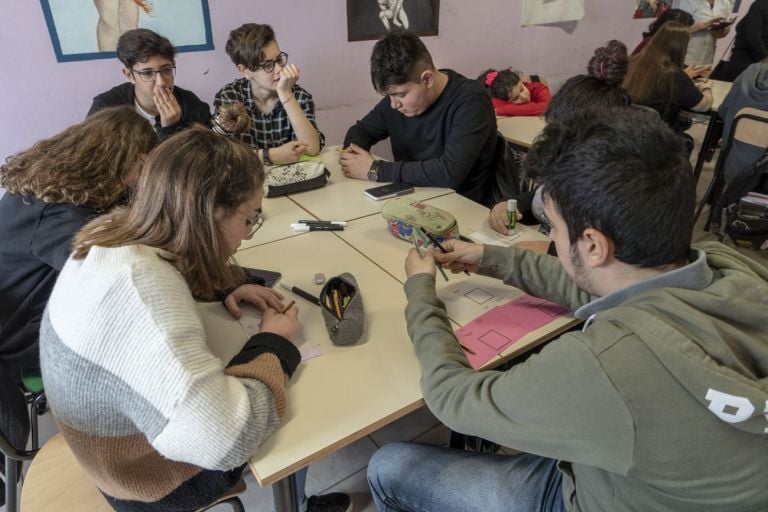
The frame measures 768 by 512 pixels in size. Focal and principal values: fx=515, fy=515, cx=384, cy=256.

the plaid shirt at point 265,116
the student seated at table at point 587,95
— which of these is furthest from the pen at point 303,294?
the plaid shirt at point 265,116

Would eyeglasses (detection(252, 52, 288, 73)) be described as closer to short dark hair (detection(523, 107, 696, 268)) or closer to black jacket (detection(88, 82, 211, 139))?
black jacket (detection(88, 82, 211, 139))

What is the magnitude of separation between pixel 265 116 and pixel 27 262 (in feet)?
4.59

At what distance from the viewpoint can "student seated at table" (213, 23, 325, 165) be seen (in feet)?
7.56

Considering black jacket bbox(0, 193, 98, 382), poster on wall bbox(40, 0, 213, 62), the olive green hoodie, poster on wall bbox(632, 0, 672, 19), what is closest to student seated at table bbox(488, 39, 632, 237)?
the olive green hoodie

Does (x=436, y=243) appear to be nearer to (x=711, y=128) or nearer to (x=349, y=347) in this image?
(x=349, y=347)

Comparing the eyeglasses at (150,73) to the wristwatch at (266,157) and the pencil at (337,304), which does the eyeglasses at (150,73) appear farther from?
the pencil at (337,304)

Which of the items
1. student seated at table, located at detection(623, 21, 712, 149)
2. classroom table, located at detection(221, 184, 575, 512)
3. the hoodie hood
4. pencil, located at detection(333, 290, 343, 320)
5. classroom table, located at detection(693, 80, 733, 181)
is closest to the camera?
the hoodie hood

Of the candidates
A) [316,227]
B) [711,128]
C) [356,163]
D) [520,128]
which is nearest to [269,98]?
[356,163]

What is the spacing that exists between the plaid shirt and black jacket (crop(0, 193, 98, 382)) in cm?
127

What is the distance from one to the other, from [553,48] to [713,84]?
129 cm

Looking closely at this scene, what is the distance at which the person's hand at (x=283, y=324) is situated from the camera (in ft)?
3.75

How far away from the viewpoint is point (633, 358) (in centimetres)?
70

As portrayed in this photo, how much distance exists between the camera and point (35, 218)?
130cm

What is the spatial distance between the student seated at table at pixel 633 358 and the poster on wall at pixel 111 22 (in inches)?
96.1
